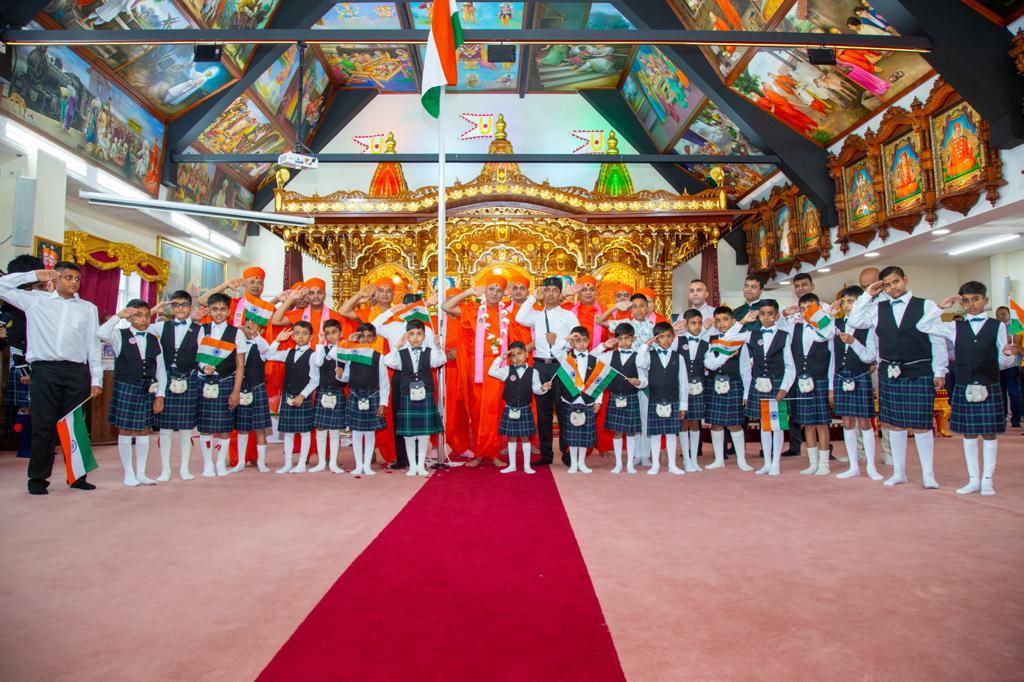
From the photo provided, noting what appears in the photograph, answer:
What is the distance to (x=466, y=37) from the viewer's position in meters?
7.21

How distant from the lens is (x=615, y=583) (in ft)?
8.02

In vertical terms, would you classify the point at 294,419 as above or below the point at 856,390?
below

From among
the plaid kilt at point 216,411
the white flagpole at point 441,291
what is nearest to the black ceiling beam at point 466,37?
the white flagpole at point 441,291

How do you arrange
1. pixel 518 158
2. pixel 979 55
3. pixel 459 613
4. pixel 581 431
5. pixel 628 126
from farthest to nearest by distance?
pixel 628 126 < pixel 518 158 < pixel 979 55 < pixel 581 431 < pixel 459 613

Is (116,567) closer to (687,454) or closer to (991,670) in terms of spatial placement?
(991,670)

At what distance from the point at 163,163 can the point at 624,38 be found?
377 inches

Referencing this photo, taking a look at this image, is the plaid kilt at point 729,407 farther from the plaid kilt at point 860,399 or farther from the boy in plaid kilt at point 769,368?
the plaid kilt at point 860,399

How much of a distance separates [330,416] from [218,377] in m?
1.03

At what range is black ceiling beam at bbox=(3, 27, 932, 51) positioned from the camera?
7262 millimetres

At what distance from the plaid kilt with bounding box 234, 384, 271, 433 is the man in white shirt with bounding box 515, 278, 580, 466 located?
2638 mm

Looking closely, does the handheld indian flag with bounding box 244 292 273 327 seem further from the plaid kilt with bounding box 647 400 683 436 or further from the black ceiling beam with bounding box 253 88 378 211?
the black ceiling beam with bounding box 253 88 378 211

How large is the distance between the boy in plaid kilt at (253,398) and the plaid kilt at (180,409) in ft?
1.36

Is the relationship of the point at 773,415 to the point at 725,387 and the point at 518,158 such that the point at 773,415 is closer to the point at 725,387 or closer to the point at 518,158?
the point at 725,387

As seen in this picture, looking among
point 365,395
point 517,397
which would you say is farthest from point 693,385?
point 365,395
